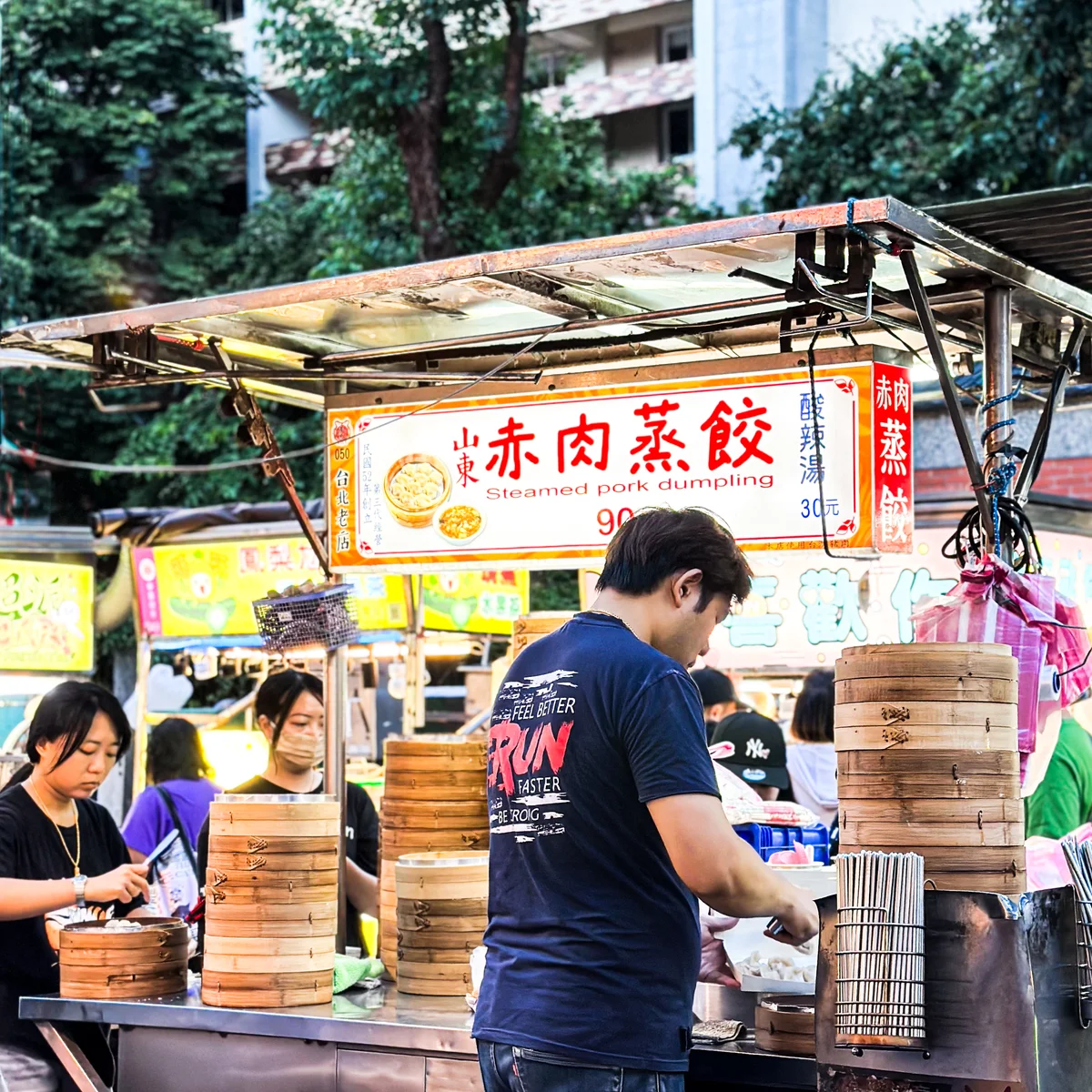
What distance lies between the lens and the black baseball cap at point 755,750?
6.90m

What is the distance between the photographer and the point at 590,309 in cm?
509

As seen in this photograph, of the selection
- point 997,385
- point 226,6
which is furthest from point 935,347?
point 226,6

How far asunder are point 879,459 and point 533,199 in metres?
14.5

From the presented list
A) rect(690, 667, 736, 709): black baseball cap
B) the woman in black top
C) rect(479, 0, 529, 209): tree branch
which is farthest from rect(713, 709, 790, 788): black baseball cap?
rect(479, 0, 529, 209): tree branch

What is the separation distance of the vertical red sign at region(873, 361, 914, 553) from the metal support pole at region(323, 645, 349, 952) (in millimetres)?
2156

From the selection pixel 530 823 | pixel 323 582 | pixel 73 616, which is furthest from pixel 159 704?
pixel 530 823

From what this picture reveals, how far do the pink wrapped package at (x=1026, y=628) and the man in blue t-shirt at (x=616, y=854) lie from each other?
3.61 feet

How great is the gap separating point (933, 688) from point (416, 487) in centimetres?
258

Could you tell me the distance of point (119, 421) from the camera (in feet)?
76.8

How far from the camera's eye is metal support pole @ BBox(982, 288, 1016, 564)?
436 cm

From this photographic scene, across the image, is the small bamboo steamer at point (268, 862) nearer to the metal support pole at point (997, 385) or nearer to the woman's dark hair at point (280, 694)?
the woman's dark hair at point (280, 694)

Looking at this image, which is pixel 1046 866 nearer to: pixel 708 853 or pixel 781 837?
pixel 781 837

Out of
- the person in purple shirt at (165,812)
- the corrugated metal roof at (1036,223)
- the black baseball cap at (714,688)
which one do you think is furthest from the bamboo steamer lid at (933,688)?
the black baseball cap at (714,688)

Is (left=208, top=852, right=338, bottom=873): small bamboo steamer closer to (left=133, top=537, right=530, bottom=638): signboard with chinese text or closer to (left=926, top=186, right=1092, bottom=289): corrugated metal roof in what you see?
(left=926, top=186, right=1092, bottom=289): corrugated metal roof
